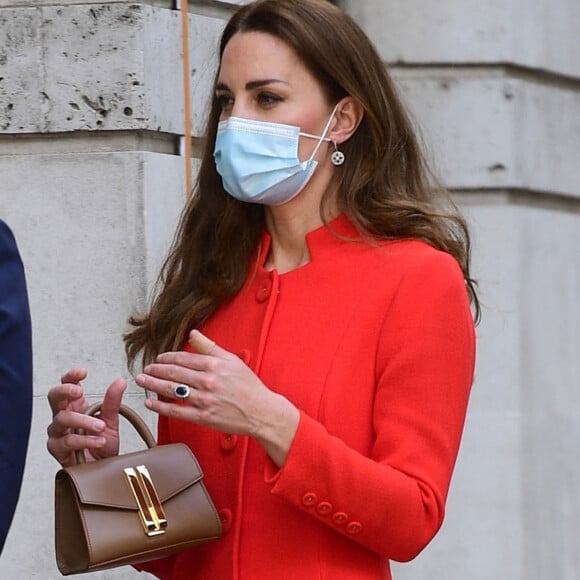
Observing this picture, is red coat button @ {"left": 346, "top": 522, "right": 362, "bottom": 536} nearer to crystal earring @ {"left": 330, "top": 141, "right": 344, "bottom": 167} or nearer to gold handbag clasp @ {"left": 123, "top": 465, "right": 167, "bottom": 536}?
gold handbag clasp @ {"left": 123, "top": 465, "right": 167, "bottom": 536}

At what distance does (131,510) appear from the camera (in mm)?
2820

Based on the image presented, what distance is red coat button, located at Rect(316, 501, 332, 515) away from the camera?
8.95 feet

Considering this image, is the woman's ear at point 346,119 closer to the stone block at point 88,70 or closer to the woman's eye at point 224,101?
the woman's eye at point 224,101

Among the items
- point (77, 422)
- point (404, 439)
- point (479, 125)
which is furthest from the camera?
point (479, 125)

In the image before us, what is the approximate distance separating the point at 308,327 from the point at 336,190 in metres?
0.32

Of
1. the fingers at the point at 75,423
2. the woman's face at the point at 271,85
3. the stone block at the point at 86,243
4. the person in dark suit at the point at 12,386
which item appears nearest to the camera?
the person in dark suit at the point at 12,386

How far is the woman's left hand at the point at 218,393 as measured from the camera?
264 centimetres

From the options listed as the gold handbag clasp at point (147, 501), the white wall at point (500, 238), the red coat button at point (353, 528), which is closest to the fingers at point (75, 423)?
the gold handbag clasp at point (147, 501)

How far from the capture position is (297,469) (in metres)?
2.71

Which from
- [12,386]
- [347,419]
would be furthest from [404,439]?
[12,386]

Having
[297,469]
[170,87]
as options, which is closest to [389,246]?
[297,469]

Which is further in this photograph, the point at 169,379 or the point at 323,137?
the point at 323,137

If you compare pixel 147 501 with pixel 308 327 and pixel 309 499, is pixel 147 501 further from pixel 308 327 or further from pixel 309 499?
pixel 308 327

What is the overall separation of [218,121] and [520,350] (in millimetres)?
2403
